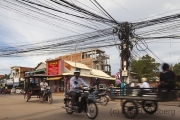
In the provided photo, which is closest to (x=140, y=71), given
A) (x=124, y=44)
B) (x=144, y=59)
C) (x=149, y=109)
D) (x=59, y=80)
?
(x=144, y=59)

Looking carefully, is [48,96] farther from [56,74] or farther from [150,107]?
→ [56,74]

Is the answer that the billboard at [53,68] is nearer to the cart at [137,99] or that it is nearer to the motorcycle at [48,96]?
the motorcycle at [48,96]

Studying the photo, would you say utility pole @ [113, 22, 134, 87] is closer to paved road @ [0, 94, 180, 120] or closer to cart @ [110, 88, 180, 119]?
paved road @ [0, 94, 180, 120]

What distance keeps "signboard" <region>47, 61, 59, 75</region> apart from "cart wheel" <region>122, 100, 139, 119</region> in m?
24.7

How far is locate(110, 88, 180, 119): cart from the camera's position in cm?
715

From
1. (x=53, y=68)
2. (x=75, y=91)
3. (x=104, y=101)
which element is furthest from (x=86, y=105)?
(x=53, y=68)

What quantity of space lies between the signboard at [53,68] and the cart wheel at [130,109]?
24.7m

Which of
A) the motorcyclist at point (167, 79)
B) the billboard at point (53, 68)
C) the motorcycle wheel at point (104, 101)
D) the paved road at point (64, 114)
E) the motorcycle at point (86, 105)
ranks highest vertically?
the billboard at point (53, 68)

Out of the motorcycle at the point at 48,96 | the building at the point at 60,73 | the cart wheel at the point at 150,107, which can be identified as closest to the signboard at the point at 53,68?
the building at the point at 60,73

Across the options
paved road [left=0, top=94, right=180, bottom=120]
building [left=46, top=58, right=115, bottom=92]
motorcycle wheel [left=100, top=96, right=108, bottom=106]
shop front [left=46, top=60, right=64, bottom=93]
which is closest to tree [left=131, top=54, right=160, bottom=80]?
building [left=46, top=58, right=115, bottom=92]

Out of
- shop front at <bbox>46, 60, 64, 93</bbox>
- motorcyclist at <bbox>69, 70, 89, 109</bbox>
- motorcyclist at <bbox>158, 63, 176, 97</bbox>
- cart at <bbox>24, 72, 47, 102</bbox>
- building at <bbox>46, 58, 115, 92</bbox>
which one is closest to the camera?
motorcyclist at <bbox>158, 63, 176, 97</bbox>

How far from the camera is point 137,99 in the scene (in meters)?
7.71

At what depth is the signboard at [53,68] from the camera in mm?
32250

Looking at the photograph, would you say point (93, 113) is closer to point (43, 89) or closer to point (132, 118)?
point (132, 118)
